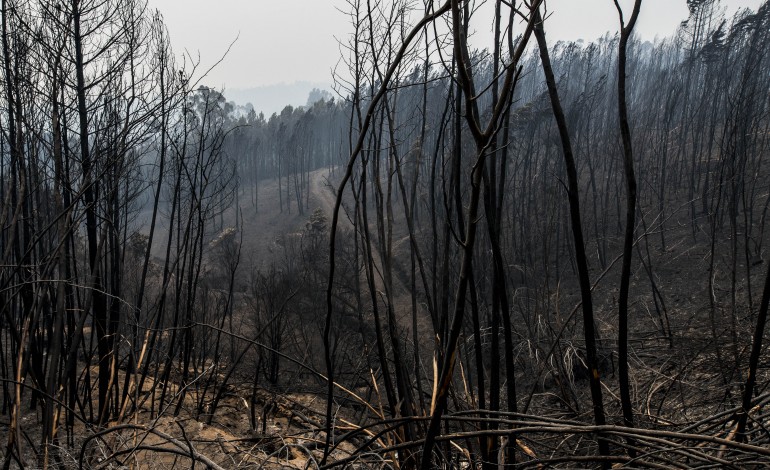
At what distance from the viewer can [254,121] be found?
174ft

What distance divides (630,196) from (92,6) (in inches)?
176

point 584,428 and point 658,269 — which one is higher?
point 584,428

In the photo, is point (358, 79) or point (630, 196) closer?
point (630, 196)

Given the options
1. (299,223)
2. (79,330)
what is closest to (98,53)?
(79,330)

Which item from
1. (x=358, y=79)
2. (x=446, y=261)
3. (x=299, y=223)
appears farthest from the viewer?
(x=299, y=223)

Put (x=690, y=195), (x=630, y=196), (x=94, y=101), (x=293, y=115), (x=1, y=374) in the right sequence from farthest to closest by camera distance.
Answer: (x=293, y=115) < (x=690, y=195) < (x=1, y=374) < (x=94, y=101) < (x=630, y=196)

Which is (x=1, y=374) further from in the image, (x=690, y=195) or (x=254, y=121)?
(x=254, y=121)

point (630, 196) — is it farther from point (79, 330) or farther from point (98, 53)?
point (98, 53)

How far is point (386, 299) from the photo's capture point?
132 inches

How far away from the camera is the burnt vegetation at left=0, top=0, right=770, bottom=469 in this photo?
1341 millimetres

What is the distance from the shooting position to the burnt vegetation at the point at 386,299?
1341 millimetres

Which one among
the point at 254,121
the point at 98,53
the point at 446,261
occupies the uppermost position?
the point at 254,121

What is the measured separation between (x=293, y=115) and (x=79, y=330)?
2001 inches

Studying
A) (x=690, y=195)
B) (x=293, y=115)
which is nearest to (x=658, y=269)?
(x=690, y=195)
